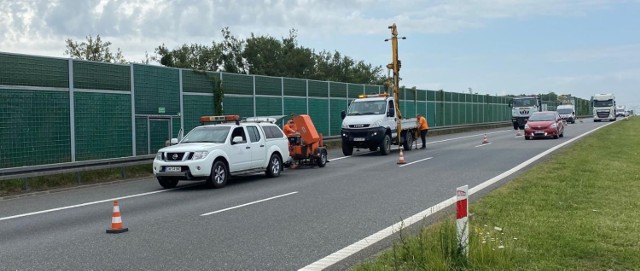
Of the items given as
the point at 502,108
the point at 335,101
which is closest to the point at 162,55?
the point at 335,101

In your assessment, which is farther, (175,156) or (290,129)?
(290,129)

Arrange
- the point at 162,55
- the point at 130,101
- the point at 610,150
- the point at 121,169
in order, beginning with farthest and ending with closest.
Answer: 1. the point at 162,55
2. the point at 610,150
3. the point at 130,101
4. the point at 121,169

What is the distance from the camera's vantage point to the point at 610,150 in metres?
24.1

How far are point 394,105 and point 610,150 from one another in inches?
347

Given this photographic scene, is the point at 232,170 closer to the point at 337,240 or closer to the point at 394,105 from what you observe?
the point at 337,240

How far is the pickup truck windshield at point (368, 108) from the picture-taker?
2662cm

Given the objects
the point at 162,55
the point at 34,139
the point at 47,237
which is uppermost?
the point at 162,55

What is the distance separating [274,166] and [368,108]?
9521 mm

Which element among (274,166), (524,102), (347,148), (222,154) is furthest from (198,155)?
(524,102)

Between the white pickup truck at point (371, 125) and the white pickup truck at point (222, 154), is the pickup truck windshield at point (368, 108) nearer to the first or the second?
the white pickup truck at point (371, 125)

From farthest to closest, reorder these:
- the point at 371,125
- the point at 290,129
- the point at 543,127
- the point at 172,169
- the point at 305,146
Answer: the point at 543,127
the point at 371,125
the point at 290,129
the point at 305,146
the point at 172,169

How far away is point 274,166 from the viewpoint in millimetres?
18234

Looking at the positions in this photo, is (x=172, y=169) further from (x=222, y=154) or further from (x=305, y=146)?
(x=305, y=146)

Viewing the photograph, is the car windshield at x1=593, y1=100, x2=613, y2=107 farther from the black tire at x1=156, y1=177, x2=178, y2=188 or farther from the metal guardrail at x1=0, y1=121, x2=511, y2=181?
the black tire at x1=156, y1=177, x2=178, y2=188
